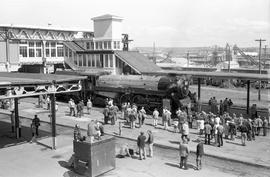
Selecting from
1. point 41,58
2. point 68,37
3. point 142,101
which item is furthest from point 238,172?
point 68,37

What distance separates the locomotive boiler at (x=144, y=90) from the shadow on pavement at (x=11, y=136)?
29.2 ft

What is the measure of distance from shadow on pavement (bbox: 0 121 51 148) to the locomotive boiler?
890 cm

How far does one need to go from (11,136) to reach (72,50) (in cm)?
2051

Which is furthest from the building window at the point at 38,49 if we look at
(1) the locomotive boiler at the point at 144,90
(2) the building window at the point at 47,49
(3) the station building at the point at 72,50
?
(1) the locomotive boiler at the point at 144,90

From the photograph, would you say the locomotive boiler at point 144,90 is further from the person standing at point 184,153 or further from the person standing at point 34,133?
the person standing at point 184,153

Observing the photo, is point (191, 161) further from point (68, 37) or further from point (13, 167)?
point (68, 37)

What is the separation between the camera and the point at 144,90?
91.6 ft

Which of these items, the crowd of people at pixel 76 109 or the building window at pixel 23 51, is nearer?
the crowd of people at pixel 76 109

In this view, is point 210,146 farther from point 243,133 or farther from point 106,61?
point 106,61

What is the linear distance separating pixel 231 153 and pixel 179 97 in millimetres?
9700

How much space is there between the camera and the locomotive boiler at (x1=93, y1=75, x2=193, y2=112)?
2612cm

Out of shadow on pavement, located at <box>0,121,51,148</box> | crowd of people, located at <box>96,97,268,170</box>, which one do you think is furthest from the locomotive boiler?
shadow on pavement, located at <box>0,121,51,148</box>

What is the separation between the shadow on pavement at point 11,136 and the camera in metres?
19.9

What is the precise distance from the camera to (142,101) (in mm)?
28094
